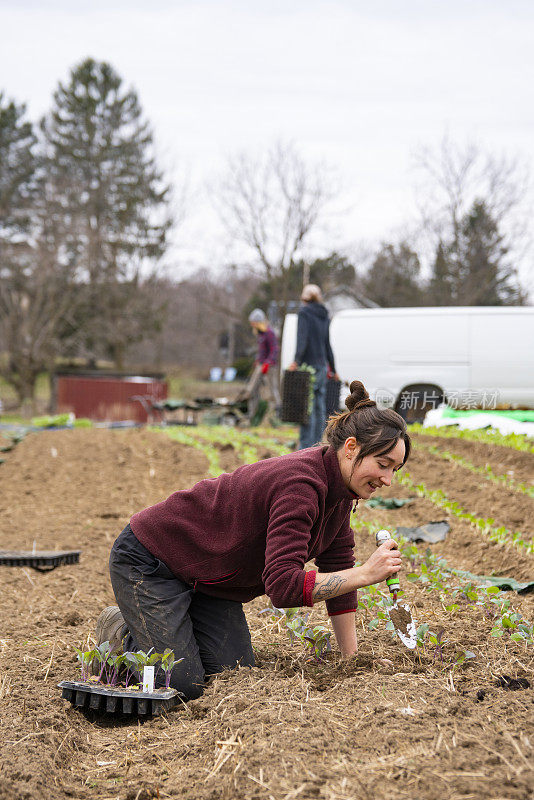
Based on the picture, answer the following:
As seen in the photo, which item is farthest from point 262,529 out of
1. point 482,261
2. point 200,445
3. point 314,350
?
point 482,261

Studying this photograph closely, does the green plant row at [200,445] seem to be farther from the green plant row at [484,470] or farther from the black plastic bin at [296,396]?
the green plant row at [484,470]

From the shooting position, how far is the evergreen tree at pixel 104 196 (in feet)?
86.9

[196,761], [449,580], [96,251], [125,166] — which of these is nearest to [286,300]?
[96,251]

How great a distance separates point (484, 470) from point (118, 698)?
5.05m

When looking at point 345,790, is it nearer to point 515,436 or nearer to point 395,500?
point 395,500

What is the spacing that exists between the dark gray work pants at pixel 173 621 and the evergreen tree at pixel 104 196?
73.4 feet

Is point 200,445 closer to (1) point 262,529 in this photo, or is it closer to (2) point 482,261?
(1) point 262,529

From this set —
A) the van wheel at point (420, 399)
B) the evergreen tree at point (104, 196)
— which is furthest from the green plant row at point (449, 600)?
the evergreen tree at point (104, 196)

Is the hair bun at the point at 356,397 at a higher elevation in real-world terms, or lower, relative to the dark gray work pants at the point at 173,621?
higher

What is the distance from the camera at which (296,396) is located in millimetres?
7836

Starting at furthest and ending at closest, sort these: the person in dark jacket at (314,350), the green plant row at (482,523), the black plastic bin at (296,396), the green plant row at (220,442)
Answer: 1. the green plant row at (220,442)
2. the person in dark jacket at (314,350)
3. the black plastic bin at (296,396)
4. the green plant row at (482,523)

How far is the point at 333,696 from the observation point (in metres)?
2.49

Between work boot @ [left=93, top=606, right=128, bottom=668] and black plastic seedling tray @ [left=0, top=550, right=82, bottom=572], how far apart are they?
1.92 m

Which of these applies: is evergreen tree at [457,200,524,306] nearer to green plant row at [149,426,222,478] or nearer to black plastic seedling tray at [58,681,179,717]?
green plant row at [149,426,222,478]
